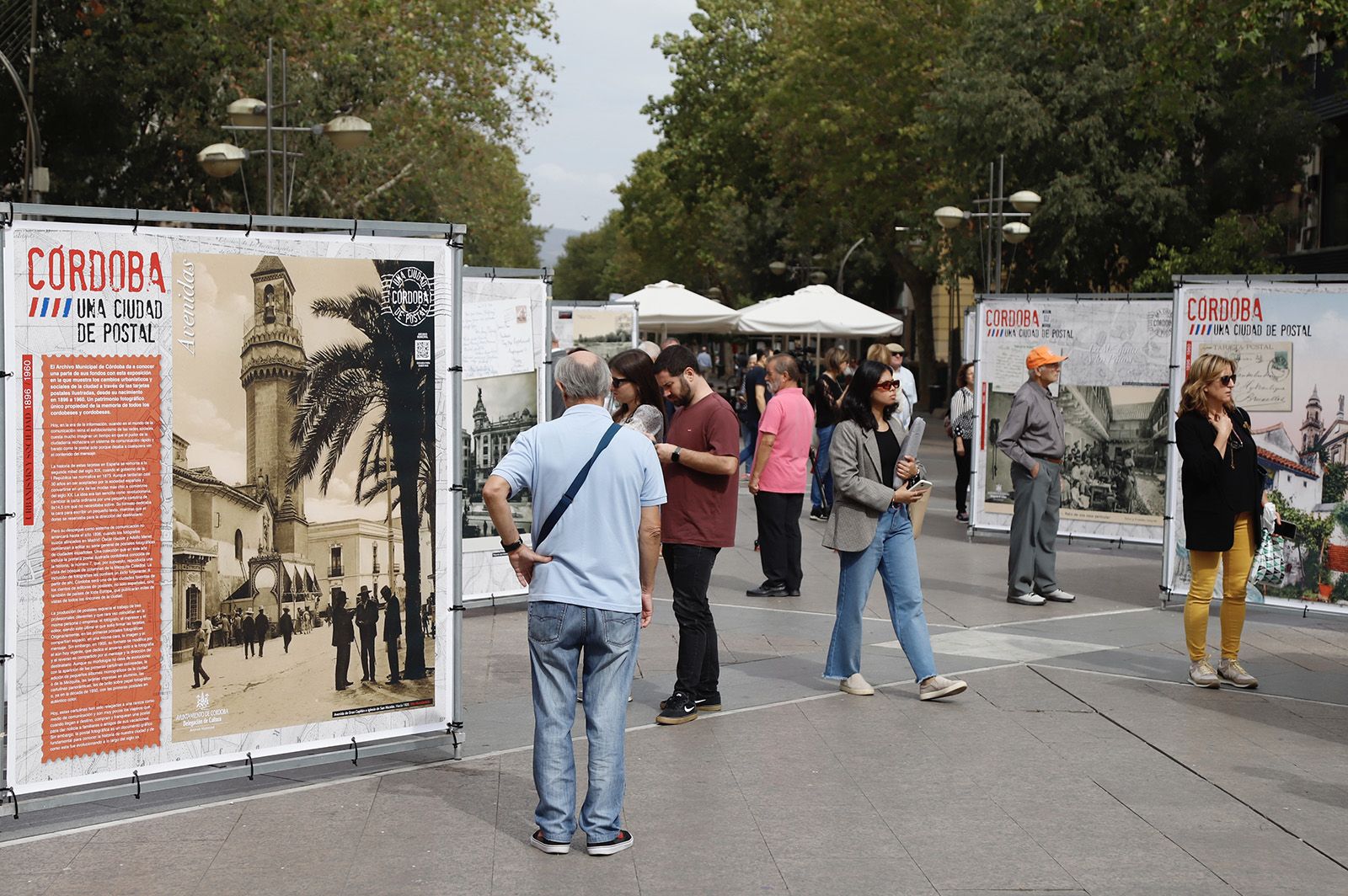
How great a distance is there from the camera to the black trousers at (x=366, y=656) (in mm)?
6523

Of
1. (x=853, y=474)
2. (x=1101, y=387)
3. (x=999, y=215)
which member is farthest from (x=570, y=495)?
(x=999, y=215)

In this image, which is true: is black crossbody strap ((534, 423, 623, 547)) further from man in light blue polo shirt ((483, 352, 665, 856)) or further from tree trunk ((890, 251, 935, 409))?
tree trunk ((890, 251, 935, 409))

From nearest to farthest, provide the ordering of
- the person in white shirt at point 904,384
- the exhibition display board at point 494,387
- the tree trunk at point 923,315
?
the exhibition display board at point 494,387, the person in white shirt at point 904,384, the tree trunk at point 923,315

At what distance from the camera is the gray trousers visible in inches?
465

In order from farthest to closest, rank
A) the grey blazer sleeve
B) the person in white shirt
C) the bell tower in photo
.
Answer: the person in white shirt → the grey blazer sleeve → the bell tower in photo

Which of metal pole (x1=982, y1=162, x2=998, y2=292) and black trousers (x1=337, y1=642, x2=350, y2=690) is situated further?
metal pole (x1=982, y1=162, x2=998, y2=292)

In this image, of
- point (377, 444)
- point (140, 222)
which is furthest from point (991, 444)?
point (140, 222)

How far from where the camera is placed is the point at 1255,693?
28.3ft

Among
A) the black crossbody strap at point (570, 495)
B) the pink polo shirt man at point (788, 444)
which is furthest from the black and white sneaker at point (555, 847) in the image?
the pink polo shirt man at point (788, 444)

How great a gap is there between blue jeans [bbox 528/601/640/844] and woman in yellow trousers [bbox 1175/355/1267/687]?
4.13 metres

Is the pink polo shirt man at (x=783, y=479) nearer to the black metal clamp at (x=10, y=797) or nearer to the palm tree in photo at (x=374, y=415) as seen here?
the palm tree in photo at (x=374, y=415)

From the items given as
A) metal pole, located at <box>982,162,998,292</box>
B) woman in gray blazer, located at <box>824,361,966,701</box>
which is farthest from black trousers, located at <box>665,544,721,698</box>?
metal pole, located at <box>982,162,998,292</box>

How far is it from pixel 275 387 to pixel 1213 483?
195 inches

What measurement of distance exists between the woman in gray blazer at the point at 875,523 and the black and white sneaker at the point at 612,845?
2.84m
